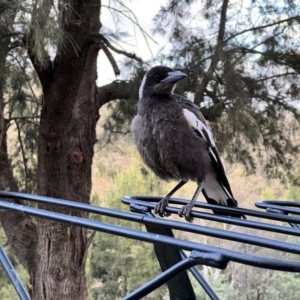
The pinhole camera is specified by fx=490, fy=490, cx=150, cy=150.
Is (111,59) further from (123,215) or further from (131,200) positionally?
(123,215)

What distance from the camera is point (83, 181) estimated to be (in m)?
2.53

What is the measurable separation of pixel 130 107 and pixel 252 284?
1.35m

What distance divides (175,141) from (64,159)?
1.40 meters

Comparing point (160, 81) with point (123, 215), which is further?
point (160, 81)

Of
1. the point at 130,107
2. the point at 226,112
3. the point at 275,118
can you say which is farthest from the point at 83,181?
the point at 275,118

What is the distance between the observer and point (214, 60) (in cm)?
222

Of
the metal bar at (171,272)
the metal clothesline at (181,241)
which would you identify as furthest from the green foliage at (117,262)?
the metal bar at (171,272)

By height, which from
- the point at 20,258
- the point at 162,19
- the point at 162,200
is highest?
the point at 162,19

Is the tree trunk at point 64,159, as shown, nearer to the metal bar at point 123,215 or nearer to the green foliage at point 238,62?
the green foliage at point 238,62

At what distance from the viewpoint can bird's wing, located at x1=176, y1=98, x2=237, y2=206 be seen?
122 cm

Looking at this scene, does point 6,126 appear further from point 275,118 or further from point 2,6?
point 275,118

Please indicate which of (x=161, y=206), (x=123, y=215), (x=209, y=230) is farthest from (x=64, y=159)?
(x=209, y=230)

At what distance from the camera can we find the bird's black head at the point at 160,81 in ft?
4.13

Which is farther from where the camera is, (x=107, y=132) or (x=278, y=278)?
(x=107, y=132)
